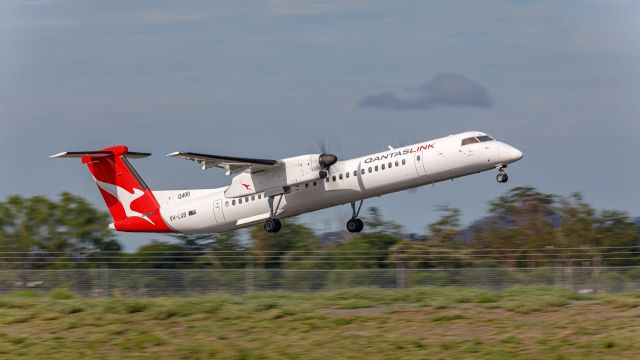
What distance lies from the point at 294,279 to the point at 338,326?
22.8 feet

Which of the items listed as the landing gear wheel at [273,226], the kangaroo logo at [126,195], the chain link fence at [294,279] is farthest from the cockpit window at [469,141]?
the kangaroo logo at [126,195]

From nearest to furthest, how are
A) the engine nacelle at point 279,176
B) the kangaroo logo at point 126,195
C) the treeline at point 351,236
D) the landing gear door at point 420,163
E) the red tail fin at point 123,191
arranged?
the landing gear door at point 420,163 → the engine nacelle at point 279,176 → the red tail fin at point 123,191 → the kangaroo logo at point 126,195 → the treeline at point 351,236

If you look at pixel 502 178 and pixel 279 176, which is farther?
pixel 279 176

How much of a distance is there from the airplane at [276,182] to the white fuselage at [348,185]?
28 mm

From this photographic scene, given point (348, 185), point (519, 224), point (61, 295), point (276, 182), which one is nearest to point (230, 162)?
point (276, 182)

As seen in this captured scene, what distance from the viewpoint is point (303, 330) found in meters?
18.2

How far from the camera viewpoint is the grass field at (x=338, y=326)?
16.5 meters

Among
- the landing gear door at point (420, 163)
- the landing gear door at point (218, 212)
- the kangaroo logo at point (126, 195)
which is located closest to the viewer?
the landing gear door at point (420, 163)

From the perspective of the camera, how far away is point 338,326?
18453mm

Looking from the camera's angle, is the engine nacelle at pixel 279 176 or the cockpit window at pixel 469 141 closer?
the cockpit window at pixel 469 141

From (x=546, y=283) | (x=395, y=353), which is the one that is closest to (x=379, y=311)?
(x=395, y=353)

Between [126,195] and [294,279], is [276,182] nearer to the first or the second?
[294,279]

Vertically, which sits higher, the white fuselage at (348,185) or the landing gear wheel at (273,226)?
the white fuselage at (348,185)

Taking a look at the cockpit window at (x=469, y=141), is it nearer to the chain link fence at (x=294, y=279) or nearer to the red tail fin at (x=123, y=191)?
the chain link fence at (x=294, y=279)
